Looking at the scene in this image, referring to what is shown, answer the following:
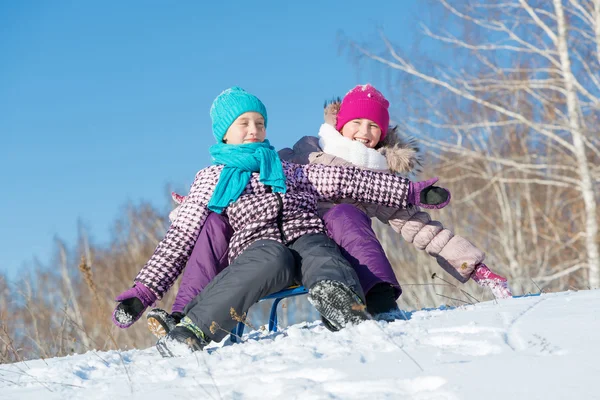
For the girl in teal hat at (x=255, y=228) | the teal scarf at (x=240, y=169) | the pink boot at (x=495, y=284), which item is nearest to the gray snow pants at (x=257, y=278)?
the girl in teal hat at (x=255, y=228)

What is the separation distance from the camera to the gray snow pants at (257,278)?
3094 mm

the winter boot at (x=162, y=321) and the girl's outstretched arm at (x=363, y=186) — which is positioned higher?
the girl's outstretched arm at (x=363, y=186)

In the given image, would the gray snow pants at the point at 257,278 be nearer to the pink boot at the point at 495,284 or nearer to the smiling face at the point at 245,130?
the smiling face at the point at 245,130

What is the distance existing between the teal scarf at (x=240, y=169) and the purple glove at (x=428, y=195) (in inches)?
30.8

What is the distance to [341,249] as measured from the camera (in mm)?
3668

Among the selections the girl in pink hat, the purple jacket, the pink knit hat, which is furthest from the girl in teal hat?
the pink knit hat

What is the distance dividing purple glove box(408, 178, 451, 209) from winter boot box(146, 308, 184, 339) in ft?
4.89

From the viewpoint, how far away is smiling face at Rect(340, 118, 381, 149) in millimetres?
4480

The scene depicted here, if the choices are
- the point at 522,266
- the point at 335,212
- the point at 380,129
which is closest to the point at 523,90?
the point at 522,266

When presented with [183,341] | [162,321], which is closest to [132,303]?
[162,321]

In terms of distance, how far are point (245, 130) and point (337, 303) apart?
143 centimetres

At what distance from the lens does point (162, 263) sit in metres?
3.69

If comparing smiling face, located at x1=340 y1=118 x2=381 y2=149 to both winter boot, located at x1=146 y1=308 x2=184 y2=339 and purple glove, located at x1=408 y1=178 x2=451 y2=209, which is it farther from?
winter boot, located at x1=146 y1=308 x2=184 y2=339

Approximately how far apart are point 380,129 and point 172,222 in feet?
4.92
